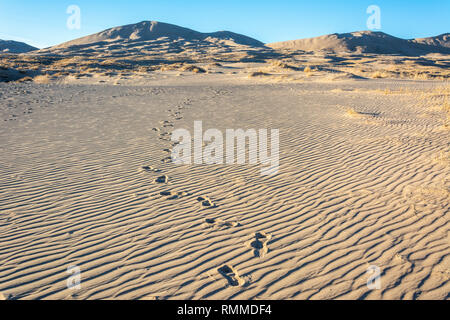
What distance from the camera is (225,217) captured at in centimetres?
398

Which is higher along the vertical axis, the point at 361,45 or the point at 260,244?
the point at 361,45

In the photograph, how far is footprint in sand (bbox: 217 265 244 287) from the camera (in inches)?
110

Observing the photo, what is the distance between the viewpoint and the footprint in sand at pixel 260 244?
321cm

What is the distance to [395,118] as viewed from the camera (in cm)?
987

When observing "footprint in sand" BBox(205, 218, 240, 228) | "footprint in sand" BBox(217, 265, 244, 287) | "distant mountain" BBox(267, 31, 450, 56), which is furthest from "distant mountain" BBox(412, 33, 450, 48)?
"footprint in sand" BBox(217, 265, 244, 287)

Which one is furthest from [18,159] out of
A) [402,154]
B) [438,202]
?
[402,154]

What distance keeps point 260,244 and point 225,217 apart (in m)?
0.75

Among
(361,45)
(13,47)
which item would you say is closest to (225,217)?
(361,45)

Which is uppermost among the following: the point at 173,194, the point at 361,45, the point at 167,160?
the point at 361,45

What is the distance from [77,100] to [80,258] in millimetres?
13204

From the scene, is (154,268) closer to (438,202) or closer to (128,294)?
(128,294)

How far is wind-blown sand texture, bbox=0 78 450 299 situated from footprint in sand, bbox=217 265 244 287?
0.01m

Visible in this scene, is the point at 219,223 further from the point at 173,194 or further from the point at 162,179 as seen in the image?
the point at 162,179

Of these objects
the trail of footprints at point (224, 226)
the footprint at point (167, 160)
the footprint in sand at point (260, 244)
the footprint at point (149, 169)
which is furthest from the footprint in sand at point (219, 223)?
the footprint at point (167, 160)
